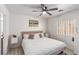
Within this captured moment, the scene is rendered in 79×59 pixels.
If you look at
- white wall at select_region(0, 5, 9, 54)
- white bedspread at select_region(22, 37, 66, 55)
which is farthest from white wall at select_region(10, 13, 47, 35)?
white bedspread at select_region(22, 37, 66, 55)

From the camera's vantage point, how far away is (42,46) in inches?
59.1

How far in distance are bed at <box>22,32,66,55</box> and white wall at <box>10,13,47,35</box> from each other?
13 centimetres

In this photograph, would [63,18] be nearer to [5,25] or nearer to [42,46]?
[42,46]

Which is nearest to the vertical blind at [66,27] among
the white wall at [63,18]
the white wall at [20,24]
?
the white wall at [63,18]

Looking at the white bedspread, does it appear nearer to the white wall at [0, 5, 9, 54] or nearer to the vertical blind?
the vertical blind

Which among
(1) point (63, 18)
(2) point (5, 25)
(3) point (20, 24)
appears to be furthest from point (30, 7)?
(1) point (63, 18)

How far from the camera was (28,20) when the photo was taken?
5.34ft

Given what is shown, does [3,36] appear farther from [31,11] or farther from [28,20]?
[31,11]

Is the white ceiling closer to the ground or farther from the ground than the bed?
farther from the ground

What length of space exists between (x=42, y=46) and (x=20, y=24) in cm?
61

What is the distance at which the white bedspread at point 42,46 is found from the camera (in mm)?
1448

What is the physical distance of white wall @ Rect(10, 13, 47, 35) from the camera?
152 cm

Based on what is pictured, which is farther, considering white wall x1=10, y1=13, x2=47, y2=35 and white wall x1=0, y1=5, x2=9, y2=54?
white wall x1=10, y1=13, x2=47, y2=35
